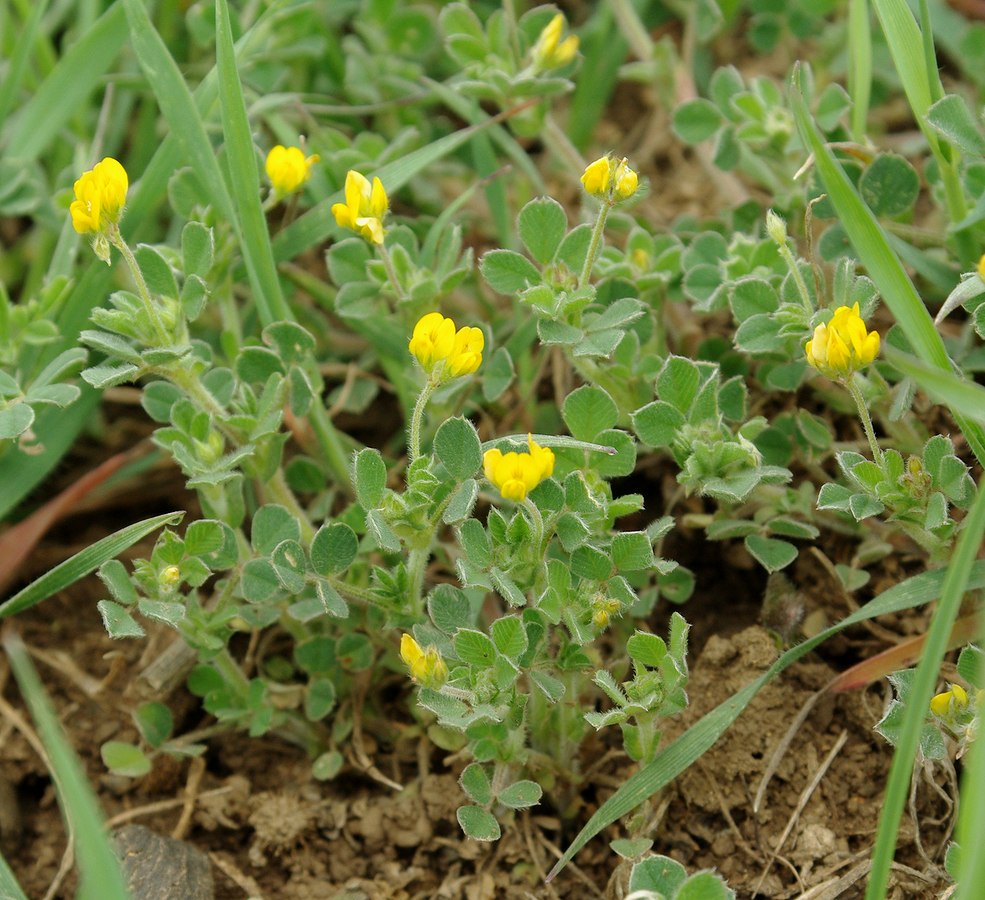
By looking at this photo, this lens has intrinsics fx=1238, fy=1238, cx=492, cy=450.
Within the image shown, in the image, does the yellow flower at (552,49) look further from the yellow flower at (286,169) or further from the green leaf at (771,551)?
the green leaf at (771,551)

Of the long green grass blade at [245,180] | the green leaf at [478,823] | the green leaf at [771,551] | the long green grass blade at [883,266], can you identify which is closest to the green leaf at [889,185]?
the long green grass blade at [883,266]

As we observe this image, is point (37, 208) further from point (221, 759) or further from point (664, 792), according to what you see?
point (664, 792)

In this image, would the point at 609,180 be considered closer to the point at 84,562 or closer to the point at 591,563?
the point at 591,563

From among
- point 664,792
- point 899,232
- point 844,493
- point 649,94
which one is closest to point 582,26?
point 649,94

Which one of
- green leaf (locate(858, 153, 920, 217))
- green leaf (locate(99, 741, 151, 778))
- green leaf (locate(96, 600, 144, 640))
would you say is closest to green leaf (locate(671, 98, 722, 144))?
green leaf (locate(858, 153, 920, 217))

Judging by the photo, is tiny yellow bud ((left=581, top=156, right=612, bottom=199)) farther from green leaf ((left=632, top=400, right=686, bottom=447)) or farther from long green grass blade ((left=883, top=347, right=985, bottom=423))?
long green grass blade ((left=883, top=347, right=985, bottom=423))

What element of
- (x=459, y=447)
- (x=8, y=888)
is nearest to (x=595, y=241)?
(x=459, y=447)
